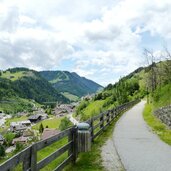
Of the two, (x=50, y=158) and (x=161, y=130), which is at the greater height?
(x=50, y=158)

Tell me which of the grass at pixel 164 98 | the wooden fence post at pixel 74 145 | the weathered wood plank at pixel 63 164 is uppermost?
the grass at pixel 164 98

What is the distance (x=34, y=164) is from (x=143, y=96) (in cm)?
9816

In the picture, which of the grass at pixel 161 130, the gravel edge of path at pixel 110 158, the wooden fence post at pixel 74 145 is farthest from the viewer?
the grass at pixel 161 130

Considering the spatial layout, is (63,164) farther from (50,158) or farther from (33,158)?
(33,158)

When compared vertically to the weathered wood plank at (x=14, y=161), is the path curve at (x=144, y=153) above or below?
below

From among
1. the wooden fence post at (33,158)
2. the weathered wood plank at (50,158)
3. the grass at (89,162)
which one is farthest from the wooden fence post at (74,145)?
the wooden fence post at (33,158)

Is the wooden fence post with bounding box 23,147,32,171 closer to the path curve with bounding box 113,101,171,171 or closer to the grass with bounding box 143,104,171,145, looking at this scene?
Answer: the path curve with bounding box 113,101,171,171

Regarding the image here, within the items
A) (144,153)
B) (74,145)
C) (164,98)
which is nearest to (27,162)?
(74,145)

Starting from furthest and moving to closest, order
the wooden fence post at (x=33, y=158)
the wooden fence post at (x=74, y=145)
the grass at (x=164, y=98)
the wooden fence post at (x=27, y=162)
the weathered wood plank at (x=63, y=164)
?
the grass at (x=164, y=98) < the wooden fence post at (x=74, y=145) < the weathered wood plank at (x=63, y=164) < the wooden fence post at (x=33, y=158) < the wooden fence post at (x=27, y=162)

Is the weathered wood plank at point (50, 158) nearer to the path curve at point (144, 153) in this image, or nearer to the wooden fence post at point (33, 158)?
the wooden fence post at point (33, 158)

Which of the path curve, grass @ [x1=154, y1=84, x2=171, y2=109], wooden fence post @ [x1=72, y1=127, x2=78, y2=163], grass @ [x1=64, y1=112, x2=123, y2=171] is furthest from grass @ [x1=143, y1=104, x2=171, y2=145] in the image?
wooden fence post @ [x1=72, y1=127, x2=78, y2=163]

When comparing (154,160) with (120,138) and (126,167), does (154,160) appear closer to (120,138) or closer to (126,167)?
(126,167)

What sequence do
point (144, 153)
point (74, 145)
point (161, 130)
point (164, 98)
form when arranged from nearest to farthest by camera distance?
1. point (74, 145)
2. point (144, 153)
3. point (161, 130)
4. point (164, 98)

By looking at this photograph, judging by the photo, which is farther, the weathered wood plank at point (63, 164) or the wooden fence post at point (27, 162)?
the weathered wood plank at point (63, 164)
